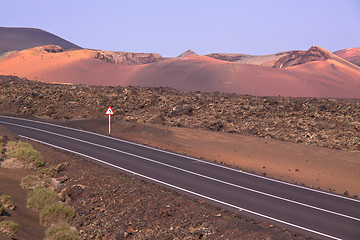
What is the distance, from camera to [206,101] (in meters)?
50.5

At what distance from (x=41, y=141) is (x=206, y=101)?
25058mm

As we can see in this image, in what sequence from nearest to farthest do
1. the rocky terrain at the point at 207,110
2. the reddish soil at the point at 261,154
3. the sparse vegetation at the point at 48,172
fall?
the sparse vegetation at the point at 48,172
the reddish soil at the point at 261,154
the rocky terrain at the point at 207,110

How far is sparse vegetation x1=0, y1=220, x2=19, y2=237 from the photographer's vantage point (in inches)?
528

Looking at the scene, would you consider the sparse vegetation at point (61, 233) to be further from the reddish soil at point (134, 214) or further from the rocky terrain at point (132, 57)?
the rocky terrain at point (132, 57)

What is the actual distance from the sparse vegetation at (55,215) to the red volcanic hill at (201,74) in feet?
197

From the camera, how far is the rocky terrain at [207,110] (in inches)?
1500

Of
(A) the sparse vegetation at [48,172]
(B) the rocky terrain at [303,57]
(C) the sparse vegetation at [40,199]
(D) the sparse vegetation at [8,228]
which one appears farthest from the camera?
(B) the rocky terrain at [303,57]

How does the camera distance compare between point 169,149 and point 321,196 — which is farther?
point 169,149

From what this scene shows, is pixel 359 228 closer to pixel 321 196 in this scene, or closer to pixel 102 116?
pixel 321 196

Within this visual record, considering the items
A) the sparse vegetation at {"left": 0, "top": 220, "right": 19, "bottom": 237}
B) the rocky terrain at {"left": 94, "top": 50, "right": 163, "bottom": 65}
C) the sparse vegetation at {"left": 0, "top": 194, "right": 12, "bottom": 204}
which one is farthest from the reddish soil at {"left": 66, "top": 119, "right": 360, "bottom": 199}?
the rocky terrain at {"left": 94, "top": 50, "right": 163, "bottom": 65}

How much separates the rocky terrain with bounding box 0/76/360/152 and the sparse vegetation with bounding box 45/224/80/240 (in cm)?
2655

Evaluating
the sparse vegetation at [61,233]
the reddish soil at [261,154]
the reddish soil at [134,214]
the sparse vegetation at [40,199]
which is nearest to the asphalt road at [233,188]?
the reddish soil at [134,214]

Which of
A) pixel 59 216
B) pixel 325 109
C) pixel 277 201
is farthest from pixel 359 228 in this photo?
pixel 325 109

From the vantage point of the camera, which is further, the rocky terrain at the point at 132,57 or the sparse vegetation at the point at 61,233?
the rocky terrain at the point at 132,57
